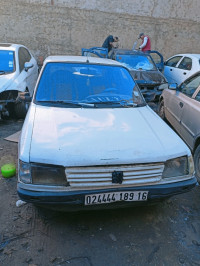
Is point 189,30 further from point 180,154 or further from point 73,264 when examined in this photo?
point 73,264

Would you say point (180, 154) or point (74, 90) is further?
point (74, 90)

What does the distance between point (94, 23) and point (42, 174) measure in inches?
458

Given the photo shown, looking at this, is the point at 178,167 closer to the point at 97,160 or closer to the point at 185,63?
the point at 97,160

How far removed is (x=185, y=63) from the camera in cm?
705

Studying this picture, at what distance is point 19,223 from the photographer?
7.88 ft

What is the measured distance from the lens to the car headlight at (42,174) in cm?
199

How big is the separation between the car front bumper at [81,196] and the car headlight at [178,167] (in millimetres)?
88

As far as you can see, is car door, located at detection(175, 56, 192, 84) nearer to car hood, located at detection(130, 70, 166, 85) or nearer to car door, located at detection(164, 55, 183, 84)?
car door, located at detection(164, 55, 183, 84)

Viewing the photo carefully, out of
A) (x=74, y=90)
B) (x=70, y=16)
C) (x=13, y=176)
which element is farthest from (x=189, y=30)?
(x=13, y=176)

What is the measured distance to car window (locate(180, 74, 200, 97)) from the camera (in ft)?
12.7

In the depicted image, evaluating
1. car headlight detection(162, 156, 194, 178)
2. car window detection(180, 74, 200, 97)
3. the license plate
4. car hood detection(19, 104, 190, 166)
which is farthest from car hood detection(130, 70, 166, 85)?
the license plate

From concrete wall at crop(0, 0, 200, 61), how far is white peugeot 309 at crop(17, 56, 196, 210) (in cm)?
1018

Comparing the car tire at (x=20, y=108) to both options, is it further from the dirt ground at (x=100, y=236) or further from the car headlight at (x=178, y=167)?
the car headlight at (x=178, y=167)

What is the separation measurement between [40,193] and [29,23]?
11487mm
